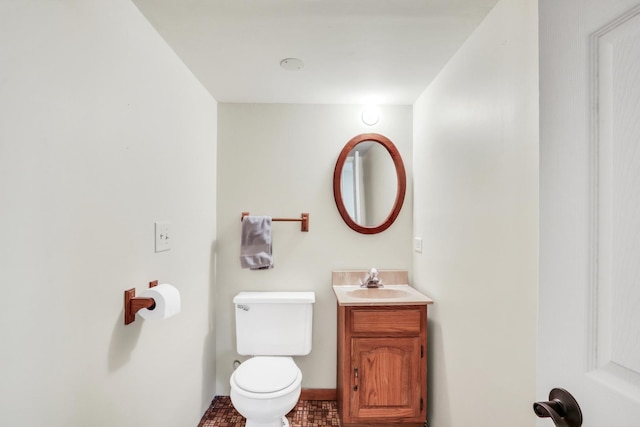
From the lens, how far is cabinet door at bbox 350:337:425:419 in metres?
1.92

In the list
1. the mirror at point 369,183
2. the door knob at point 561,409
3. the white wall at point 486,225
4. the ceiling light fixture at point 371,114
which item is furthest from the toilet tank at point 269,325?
the door knob at point 561,409

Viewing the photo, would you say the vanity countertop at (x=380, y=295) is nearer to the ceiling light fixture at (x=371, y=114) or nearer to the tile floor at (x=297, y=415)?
the tile floor at (x=297, y=415)

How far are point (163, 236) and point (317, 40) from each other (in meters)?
1.17

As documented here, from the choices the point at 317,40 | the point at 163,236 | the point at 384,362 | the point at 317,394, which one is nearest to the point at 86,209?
the point at 163,236

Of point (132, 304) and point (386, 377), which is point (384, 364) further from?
point (132, 304)

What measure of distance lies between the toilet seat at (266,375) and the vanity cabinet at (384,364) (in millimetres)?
347

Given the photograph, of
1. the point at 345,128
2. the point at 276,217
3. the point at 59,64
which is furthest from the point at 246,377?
the point at 345,128

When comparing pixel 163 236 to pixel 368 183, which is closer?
pixel 163 236

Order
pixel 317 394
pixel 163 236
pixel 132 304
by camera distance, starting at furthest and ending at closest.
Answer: pixel 317 394 → pixel 163 236 → pixel 132 304

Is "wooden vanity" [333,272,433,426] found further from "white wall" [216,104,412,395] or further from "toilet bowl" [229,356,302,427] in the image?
"white wall" [216,104,412,395]

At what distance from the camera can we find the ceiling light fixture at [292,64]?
1737 millimetres

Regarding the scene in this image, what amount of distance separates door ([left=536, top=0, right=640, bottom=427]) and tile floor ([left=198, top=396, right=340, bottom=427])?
176 cm

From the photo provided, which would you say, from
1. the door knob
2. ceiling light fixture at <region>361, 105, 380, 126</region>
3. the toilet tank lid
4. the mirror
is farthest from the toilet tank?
the door knob

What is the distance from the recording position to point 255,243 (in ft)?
7.43
